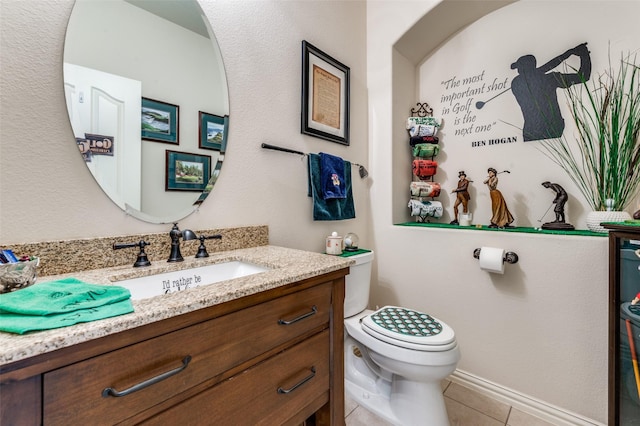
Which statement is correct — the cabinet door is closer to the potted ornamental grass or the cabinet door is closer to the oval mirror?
the potted ornamental grass

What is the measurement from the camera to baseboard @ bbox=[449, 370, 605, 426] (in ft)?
4.37

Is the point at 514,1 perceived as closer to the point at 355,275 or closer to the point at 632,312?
the point at 632,312

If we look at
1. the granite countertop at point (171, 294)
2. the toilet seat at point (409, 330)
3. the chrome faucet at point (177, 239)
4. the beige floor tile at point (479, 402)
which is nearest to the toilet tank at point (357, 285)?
the toilet seat at point (409, 330)

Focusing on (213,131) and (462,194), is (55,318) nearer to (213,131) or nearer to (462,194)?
(213,131)

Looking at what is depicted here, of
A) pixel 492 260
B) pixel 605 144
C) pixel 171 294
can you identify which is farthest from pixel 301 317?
pixel 605 144

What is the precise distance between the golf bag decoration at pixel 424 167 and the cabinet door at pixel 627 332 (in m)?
0.98

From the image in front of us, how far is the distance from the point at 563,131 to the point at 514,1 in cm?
91

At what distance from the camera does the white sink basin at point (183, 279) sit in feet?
2.84

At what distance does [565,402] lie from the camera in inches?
53.6

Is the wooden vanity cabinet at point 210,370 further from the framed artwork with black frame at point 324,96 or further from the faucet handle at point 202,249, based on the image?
the framed artwork with black frame at point 324,96

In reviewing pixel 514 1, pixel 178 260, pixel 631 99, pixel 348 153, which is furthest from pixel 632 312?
pixel 514 1

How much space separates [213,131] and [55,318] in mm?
873

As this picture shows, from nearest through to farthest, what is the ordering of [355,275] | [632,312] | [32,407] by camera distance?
[32,407] < [632,312] < [355,275]

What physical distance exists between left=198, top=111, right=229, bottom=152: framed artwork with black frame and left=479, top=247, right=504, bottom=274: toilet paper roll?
1.44 metres
